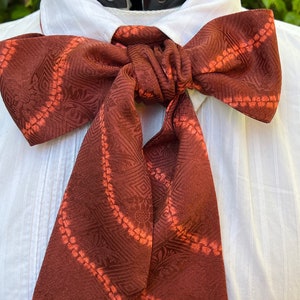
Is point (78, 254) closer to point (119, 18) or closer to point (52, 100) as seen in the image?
point (52, 100)

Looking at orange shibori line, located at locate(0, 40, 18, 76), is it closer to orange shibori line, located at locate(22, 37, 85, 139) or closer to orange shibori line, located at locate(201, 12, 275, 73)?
orange shibori line, located at locate(22, 37, 85, 139)

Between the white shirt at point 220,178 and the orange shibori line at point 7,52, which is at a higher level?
the orange shibori line at point 7,52

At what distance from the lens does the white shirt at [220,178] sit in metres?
0.55

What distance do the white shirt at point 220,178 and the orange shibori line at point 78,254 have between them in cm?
3

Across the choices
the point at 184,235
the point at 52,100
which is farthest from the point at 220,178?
the point at 52,100

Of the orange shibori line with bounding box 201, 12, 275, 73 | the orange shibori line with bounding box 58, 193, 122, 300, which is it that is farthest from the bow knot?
the orange shibori line with bounding box 58, 193, 122, 300

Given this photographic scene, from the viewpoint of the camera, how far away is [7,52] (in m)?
0.57

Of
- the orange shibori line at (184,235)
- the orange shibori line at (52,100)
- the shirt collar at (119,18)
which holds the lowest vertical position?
the orange shibori line at (184,235)

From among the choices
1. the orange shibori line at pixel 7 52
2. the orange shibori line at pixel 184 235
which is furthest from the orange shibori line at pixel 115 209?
the orange shibori line at pixel 7 52

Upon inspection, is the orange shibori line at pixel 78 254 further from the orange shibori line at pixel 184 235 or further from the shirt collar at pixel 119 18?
the shirt collar at pixel 119 18

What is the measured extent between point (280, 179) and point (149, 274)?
0.18 metres

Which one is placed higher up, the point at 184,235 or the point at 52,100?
the point at 52,100

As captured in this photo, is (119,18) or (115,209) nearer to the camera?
(115,209)

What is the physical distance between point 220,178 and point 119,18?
22 centimetres
